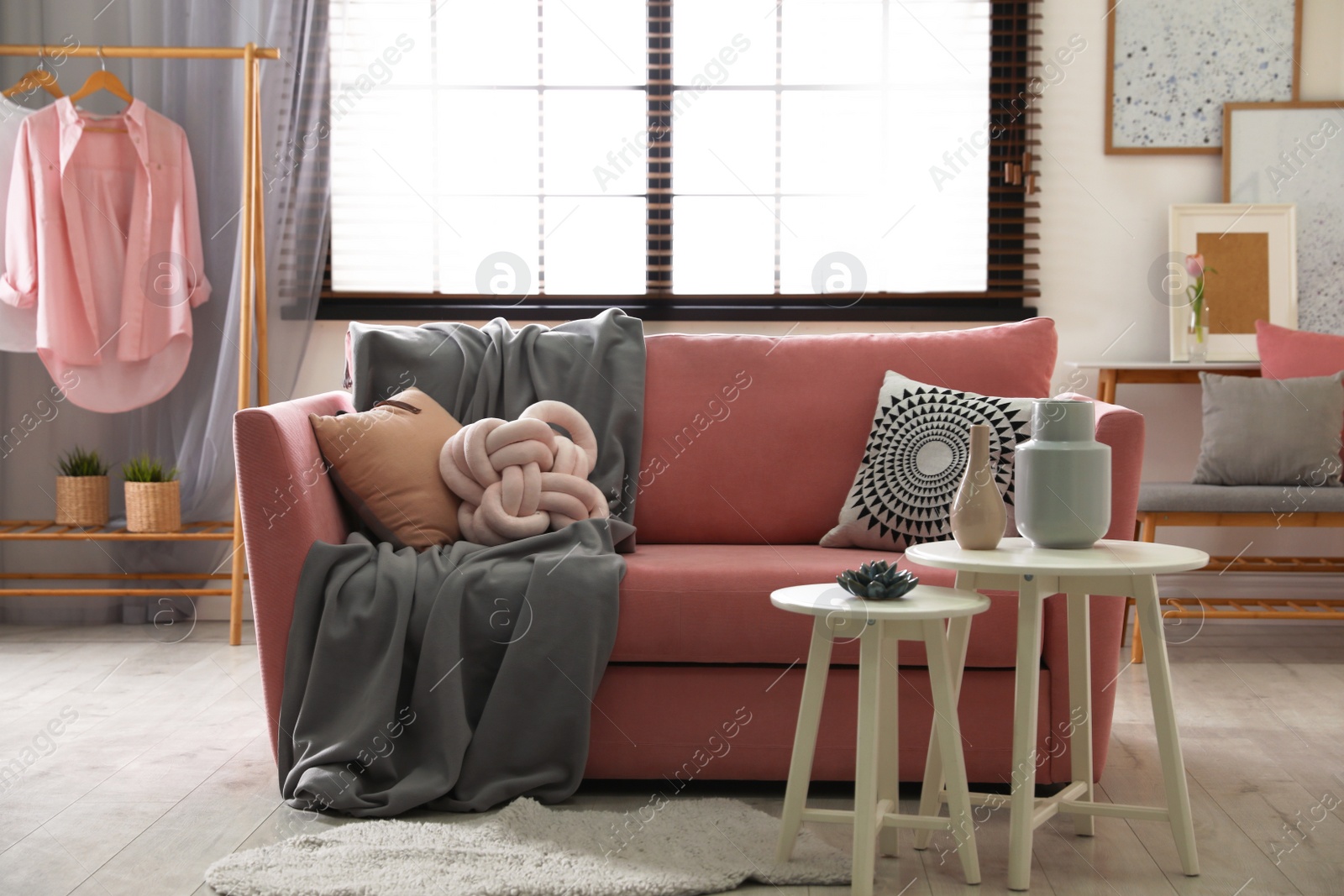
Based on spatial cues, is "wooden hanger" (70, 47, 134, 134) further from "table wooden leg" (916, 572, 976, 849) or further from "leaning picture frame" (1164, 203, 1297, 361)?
"leaning picture frame" (1164, 203, 1297, 361)

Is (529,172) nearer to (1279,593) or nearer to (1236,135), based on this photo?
(1236,135)

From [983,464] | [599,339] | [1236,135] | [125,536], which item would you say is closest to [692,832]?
[983,464]

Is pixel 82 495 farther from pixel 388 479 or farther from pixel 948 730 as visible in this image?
pixel 948 730

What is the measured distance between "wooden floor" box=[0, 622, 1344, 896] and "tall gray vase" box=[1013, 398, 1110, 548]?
507 millimetres

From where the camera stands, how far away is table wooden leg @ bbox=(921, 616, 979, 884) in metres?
1.59

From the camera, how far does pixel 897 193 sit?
3.54 metres

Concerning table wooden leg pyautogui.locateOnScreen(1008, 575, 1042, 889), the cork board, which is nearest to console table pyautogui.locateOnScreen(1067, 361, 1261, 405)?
the cork board

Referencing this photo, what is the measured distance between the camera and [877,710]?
1532 mm

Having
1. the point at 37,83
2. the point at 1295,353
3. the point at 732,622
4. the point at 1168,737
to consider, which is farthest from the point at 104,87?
the point at 1295,353

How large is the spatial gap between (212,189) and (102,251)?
1.24ft

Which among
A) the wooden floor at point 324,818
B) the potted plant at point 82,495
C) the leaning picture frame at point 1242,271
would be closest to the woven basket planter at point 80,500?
the potted plant at point 82,495

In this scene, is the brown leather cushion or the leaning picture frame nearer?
the brown leather cushion

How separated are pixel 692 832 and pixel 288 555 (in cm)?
84

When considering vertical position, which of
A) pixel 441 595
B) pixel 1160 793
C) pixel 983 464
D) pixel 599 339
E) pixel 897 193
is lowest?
pixel 1160 793
